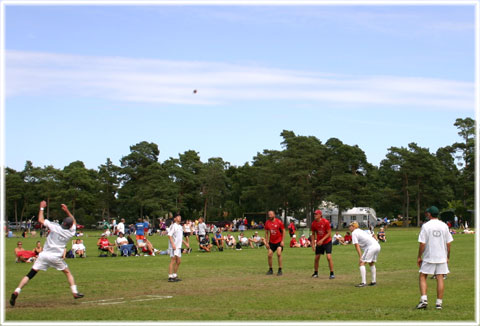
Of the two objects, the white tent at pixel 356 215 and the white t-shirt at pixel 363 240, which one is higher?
the white tent at pixel 356 215

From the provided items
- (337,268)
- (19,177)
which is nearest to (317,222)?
(337,268)

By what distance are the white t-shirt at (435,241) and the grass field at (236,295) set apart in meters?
0.98

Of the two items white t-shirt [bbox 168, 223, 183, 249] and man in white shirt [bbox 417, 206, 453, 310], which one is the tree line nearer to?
white t-shirt [bbox 168, 223, 183, 249]

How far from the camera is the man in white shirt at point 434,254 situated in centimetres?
1234

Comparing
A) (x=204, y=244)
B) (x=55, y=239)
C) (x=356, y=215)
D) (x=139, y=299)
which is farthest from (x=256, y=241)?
(x=356, y=215)

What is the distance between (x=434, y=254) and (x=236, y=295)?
4.64m

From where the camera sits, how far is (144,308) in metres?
12.8

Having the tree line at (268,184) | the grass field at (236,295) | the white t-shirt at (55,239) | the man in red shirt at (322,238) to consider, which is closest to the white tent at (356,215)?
the tree line at (268,184)

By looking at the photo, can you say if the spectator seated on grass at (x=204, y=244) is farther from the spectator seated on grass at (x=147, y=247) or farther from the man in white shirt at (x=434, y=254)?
the man in white shirt at (x=434, y=254)

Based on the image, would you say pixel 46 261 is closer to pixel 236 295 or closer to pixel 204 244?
pixel 236 295

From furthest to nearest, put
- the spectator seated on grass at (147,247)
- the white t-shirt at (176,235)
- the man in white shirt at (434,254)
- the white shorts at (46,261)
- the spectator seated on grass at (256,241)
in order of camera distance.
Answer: the spectator seated on grass at (256,241), the spectator seated on grass at (147,247), the white t-shirt at (176,235), the white shorts at (46,261), the man in white shirt at (434,254)

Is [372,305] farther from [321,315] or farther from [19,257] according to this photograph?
[19,257]

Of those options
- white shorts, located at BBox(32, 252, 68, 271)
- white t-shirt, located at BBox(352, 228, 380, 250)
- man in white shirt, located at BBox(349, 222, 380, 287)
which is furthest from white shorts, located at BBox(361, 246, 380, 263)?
white shorts, located at BBox(32, 252, 68, 271)

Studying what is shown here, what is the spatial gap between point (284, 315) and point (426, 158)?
8425 centimetres
